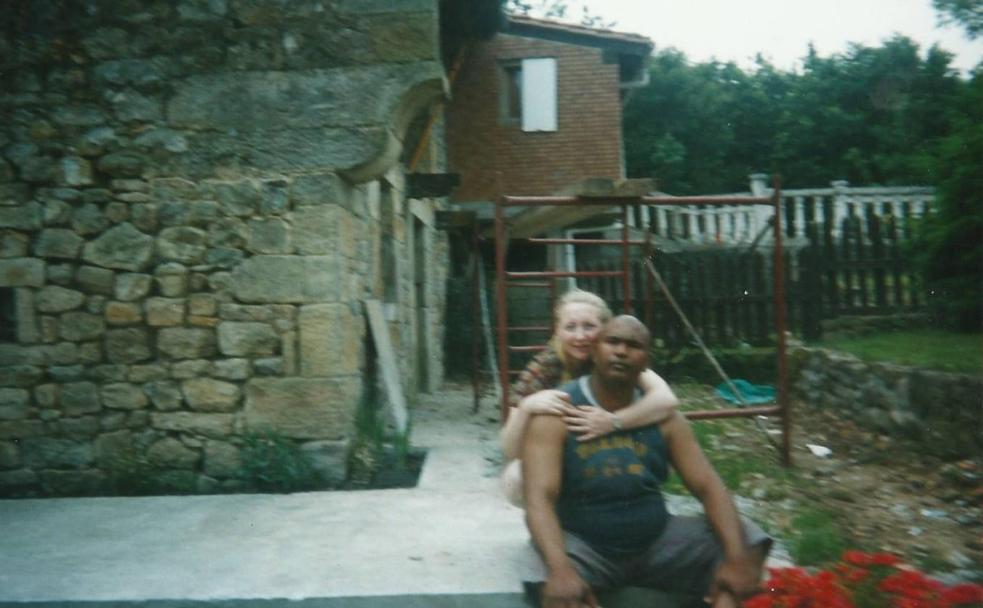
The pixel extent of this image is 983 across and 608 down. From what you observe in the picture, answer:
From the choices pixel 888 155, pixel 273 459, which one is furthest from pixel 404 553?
pixel 888 155

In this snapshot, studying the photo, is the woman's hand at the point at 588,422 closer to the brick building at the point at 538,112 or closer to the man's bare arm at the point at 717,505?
the man's bare arm at the point at 717,505

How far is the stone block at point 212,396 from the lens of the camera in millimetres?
4320

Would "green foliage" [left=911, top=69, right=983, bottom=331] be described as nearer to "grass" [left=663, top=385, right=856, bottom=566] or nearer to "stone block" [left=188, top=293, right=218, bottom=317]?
"grass" [left=663, top=385, right=856, bottom=566]

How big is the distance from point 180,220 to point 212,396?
3.49ft


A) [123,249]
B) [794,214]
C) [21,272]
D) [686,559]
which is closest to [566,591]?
[686,559]

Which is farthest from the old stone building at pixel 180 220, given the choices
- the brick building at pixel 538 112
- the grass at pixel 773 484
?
the brick building at pixel 538 112

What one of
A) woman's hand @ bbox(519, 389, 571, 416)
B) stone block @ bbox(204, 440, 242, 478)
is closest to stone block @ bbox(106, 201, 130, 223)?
stone block @ bbox(204, 440, 242, 478)

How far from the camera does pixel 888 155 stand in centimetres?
2134

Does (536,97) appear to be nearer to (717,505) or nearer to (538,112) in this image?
(538,112)

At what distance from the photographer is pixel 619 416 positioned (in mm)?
2459

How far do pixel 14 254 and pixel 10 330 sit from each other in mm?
495

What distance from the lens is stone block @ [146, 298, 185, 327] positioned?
4.34 metres

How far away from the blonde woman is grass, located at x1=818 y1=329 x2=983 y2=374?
3.51 m

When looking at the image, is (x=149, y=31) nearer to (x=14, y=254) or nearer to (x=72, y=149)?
(x=72, y=149)
